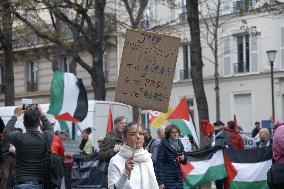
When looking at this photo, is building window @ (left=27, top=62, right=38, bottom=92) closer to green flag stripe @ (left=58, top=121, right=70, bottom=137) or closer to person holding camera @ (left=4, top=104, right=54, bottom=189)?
green flag stripe @ (left=58, top=121, right=70, bottom=137)

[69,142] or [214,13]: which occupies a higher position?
[214,13]

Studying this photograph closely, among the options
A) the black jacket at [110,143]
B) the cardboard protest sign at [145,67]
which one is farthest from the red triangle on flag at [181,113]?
the cardboard protest sign at [145,67]

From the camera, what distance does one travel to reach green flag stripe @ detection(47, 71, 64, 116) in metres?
15.6

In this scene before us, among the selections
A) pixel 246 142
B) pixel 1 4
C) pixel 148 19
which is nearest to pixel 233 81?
pixel 148 19

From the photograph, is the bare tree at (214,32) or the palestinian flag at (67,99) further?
the bare tree at (214,32)

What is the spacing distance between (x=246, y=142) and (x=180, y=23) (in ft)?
53.3

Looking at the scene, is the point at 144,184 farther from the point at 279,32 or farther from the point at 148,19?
the point at 148,19

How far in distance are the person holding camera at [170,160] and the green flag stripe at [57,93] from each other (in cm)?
532

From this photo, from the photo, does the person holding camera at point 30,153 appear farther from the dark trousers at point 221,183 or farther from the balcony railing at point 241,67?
the balcony railing at point 241,67

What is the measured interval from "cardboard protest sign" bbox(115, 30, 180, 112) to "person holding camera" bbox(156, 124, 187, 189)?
154 inches

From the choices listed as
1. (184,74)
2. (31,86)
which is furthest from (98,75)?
(31,86)

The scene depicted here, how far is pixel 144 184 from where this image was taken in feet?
21.4

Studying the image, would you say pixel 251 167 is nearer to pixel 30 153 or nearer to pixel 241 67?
pixel 30 153

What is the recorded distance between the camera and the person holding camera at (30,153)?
780 cm
